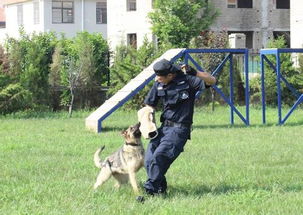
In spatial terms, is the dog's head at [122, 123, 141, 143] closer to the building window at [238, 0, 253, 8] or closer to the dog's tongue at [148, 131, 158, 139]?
the dog's tongue at [148, 131, 158, 139]

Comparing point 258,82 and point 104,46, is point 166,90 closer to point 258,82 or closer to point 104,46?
point 258,82

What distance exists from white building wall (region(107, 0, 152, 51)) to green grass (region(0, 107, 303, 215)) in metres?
21.8

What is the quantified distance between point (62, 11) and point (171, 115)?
41.8 meters

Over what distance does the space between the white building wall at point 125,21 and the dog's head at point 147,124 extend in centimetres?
2962

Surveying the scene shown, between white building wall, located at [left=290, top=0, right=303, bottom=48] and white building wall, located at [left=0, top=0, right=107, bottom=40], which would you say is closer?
white building wall, located at [left=290, top=0, right=303, bottom=48]

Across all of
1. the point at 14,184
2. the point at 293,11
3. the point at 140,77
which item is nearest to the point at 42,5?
the point at 293,11

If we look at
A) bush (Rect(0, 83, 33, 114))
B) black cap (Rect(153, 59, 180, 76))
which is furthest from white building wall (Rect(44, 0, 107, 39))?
black cap (Rect(153, 59, 180, 76))

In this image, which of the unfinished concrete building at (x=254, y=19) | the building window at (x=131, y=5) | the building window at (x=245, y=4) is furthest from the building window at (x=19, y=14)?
the building window at (x=245, y=4)

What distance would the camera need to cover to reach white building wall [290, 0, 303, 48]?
31250 mm

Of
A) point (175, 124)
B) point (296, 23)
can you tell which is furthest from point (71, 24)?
point (175, 124)

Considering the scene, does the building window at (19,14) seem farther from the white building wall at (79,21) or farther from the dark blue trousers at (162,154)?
the dark blue trousers at (162,154)

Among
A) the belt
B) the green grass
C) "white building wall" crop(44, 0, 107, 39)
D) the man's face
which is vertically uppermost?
"white building wall" crop(44, 0, 107, 39)

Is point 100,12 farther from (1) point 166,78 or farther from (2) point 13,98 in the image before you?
(1) point 166,78

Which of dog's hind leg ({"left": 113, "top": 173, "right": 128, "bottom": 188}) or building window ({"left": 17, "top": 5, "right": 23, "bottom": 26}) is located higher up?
building window ({"left": 17, "top": 5, "right": 23, "bottom": 26})
